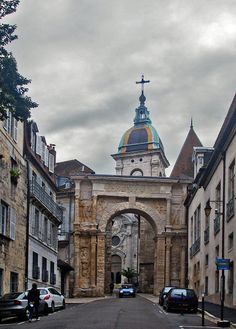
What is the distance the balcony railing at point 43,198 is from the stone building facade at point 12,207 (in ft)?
4.72

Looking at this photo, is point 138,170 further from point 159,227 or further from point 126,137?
point 159,227

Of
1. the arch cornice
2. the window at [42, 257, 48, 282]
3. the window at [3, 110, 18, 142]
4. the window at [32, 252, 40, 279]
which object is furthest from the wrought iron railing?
the arch cornice

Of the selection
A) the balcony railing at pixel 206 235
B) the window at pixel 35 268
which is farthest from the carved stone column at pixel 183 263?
the window at pixel 35 268

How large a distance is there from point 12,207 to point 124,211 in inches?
1350

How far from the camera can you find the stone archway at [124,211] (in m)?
65.5

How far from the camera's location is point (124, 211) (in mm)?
67875

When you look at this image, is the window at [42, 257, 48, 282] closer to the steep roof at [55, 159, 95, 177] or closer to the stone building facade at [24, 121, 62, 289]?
the stone building facade at [24, 121, 62, 289]

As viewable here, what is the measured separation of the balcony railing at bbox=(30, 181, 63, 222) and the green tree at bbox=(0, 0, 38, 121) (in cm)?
2387

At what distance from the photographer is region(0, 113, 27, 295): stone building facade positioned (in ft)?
106

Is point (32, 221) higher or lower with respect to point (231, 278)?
higher

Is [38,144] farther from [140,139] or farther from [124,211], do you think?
[140,139]

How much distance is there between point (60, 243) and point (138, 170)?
46522 millimetres

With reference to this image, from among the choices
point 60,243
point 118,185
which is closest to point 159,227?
point 118,185

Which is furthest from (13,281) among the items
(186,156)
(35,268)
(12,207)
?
(186,156)
